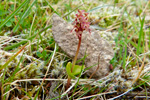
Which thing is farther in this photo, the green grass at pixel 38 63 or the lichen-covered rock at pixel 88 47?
the lichen-covered rock at pixel 88 47

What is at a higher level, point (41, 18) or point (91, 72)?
point (41, 18)

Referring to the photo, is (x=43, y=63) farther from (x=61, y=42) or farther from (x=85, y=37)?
(x=85, y=37)

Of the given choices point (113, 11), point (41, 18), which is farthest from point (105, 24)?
point (41, 18)

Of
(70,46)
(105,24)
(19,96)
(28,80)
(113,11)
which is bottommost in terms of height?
(19,96)

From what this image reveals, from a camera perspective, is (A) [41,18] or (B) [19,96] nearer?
(B) [19,96]

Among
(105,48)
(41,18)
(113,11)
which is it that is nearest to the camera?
(105,48)

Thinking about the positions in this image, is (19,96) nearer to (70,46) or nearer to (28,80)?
(28,80)

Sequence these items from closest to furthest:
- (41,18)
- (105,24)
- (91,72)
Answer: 1. (91,72)
2. (41,18)
3. (105,24)
